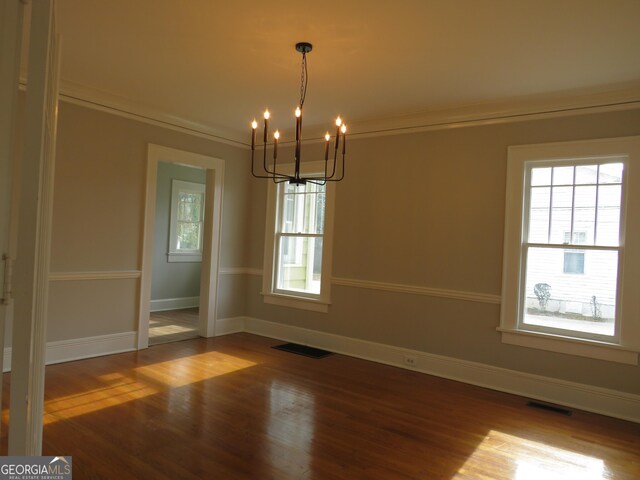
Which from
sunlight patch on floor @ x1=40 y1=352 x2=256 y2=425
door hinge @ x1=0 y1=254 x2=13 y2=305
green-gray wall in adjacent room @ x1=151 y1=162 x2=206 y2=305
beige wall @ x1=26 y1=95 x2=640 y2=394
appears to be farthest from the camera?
green-gray wall in adjacent room @ x1=151 y1=162 x2=206 y2=305

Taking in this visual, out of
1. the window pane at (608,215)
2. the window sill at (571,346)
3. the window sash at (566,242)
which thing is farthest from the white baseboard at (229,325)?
the window pane at (608,215)

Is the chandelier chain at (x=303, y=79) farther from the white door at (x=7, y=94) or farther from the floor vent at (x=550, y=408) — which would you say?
the floor vent at (x=550, y=408)

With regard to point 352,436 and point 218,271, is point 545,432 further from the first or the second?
point 218,271

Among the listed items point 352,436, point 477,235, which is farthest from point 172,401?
point 477,235

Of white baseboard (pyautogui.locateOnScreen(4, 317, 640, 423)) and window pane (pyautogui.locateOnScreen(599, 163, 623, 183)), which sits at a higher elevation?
window pane (pyautogui.locateOnScreen(599, 163, 623, 183))

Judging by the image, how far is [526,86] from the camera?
3645mm

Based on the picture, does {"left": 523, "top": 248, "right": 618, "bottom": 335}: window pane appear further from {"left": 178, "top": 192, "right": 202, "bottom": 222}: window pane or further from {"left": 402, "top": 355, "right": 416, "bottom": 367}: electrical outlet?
{"left": 178, "top": 192, "right": 202, "bottom": 222}: window pane

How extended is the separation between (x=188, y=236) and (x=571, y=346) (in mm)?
5907

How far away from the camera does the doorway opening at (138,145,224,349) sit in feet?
18.2

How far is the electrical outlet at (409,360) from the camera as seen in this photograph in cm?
454

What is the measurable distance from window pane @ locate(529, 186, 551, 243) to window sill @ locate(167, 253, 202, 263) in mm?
5462

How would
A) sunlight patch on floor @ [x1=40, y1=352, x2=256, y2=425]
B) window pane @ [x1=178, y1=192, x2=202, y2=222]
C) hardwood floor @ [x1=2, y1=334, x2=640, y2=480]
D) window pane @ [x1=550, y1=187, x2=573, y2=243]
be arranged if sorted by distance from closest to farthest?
1. hardwood floor @ [x1=2, y1=334, x2=640, y2=480]
2. sunlight patch on floor @ [x1=40, y1=352, x2=256, y2=425]
3. window pane @ [x1=550, y1=187, x2=573, y2=243]
4. window pane @ [x1=178, y1=192, x2=202, y2=222]

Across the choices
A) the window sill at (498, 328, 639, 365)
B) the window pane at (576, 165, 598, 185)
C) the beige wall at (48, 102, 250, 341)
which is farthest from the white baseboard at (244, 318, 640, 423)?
the beige wall at (48, 102, 250, 341)

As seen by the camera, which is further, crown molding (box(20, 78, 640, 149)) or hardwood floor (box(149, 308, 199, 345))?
hardwood floor (box(149, 308, 199, 345))
